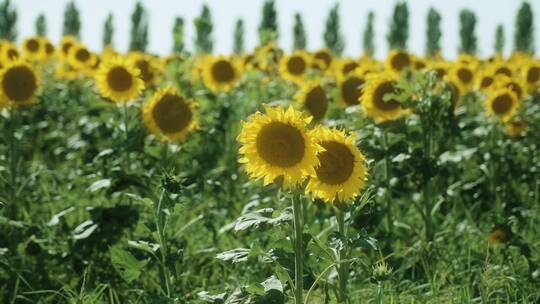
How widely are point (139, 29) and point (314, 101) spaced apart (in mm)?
33971

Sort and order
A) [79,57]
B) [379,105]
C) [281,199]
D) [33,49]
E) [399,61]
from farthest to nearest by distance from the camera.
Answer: [33,49] → [79,57] → [399,61] → [379,105] → [281,199]

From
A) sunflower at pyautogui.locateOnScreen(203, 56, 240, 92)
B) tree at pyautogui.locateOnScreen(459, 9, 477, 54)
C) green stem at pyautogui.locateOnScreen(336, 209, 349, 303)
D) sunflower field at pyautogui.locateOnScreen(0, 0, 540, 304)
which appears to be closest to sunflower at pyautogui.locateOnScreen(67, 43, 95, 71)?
sunflower field at pyautogui.locateOnScreen(0, 0, 540, 304)

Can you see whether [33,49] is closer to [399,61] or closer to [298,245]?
[399,61]

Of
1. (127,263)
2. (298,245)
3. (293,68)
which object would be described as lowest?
(127,263)

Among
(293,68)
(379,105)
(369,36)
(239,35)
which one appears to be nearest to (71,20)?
(239,35)

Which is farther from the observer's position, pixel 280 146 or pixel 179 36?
pixel 179 36

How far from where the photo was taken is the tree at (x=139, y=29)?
37594 millimetres

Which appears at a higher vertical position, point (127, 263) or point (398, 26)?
point (398, 26)

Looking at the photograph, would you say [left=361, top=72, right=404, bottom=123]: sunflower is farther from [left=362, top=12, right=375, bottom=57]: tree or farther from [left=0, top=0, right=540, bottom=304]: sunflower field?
[left=362, top=12, right=375, bottom=57]: tree

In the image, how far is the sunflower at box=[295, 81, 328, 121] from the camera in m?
5.13

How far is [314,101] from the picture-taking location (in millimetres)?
5141

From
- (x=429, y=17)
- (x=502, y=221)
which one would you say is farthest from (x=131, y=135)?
(x=429, y=17)

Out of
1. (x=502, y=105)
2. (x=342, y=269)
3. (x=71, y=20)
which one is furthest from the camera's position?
(x=71, y=20)

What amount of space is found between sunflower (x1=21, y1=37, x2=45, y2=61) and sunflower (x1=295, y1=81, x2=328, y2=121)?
19.3 ft
